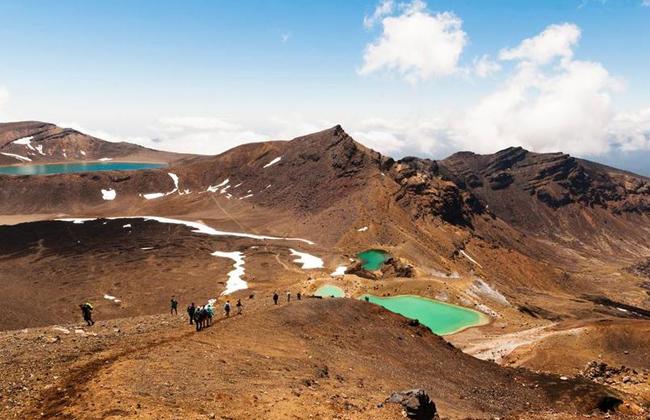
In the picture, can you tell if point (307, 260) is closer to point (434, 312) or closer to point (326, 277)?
point (326, 277)

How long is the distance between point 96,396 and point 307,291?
63.9 m

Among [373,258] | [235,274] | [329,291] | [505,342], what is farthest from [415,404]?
[373,258]

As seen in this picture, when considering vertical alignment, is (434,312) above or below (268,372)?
below

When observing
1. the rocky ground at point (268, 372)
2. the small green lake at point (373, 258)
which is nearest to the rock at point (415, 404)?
the rocky ground at point (268, 372)

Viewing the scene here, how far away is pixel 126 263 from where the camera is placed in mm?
118688

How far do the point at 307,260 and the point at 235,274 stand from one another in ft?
69.1

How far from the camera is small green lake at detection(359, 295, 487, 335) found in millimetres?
81562

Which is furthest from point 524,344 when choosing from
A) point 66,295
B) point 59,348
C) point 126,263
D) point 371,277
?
point 126,263

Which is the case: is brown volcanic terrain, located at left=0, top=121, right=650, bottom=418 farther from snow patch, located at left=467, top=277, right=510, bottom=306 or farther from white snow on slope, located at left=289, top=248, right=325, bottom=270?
white snow on slope, located at left=289, top=248, right=325, bottom=270

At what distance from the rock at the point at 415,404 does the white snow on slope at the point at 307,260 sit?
8721 cm

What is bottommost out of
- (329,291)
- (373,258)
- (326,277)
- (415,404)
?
(329,291)

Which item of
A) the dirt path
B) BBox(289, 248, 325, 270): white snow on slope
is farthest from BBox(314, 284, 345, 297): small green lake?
BBox(289, 248, 325, 270): white snow on slope

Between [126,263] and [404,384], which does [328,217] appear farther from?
[404,384]

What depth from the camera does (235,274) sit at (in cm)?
11112
